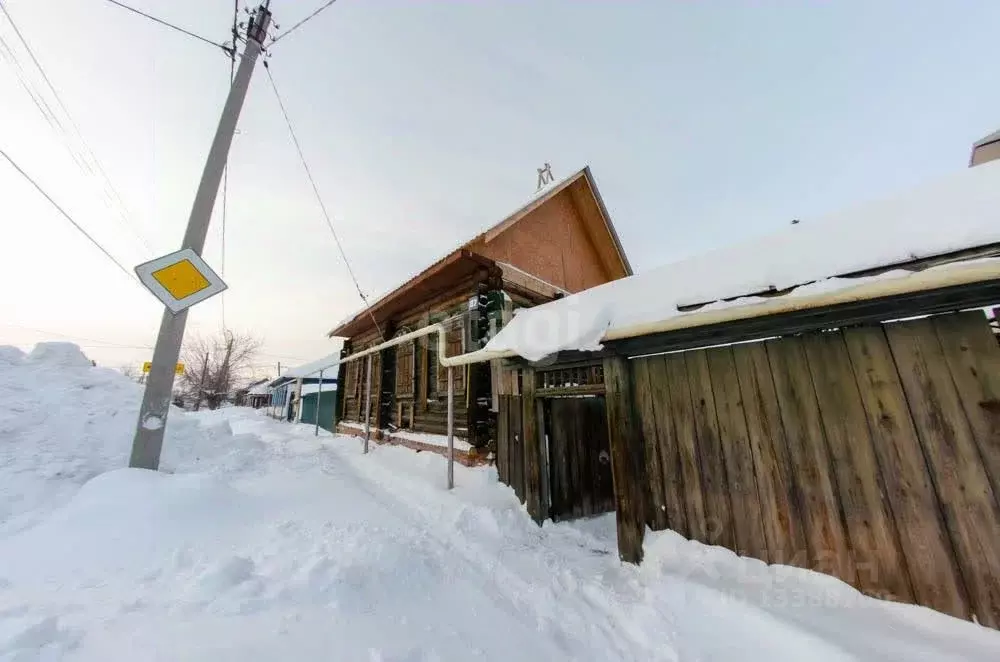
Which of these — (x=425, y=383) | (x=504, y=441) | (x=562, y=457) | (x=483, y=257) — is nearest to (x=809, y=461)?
(x=562, y=457)

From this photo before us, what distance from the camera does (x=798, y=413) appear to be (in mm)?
2740

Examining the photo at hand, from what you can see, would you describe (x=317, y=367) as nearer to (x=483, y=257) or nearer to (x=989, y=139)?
(x=483, y=257)

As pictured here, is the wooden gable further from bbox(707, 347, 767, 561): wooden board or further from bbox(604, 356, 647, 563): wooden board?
bbox(707, 347, 767, 561): wooden board

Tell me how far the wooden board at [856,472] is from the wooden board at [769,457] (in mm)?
282

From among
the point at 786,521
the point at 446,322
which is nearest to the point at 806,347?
the point at 786,521

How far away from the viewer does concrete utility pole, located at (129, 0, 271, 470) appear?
374 centimetres

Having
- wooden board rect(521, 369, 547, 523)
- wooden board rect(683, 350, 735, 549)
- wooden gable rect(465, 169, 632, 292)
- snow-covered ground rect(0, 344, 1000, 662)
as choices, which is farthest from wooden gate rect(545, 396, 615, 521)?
A: wooden gable rect(465, 169, 632, 292)

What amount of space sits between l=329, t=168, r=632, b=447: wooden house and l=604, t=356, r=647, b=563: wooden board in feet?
10.4

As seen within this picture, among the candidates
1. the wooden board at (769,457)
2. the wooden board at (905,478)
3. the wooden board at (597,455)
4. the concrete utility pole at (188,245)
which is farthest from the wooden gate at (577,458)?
the concrete utility pole at (188,245)

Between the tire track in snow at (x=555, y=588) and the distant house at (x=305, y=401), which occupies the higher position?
the distant house at (x=305, y=401)

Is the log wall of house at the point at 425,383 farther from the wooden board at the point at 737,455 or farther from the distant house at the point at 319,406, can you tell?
the distant house at the point at 319,406

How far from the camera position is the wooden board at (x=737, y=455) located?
283 cm

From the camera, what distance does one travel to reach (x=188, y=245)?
4168 mm

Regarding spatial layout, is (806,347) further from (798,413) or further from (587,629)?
(587,629)
